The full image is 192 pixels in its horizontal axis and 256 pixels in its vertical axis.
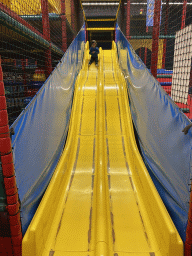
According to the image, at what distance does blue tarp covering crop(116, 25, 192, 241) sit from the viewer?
1.33 meters

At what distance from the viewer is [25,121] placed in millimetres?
1510

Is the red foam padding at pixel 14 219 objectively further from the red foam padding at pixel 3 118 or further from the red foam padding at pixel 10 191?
the red foam padding at pixel 3 118

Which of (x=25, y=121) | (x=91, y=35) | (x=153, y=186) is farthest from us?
(x=91, y=35)

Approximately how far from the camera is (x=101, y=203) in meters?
1.78

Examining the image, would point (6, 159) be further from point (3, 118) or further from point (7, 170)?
point (3, 118)

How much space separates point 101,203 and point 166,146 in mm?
793

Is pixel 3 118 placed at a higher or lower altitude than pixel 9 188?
higher

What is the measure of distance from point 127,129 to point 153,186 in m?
1.29

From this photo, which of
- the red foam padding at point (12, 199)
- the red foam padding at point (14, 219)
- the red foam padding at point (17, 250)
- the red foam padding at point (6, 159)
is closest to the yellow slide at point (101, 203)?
the red foam padding at point (17, 250)

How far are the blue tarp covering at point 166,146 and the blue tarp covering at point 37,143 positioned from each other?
107cm

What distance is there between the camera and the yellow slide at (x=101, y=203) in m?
1.39

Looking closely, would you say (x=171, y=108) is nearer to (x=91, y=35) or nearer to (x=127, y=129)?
(x=127, y=129)

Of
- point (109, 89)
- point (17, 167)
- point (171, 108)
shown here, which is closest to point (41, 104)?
point (17, 167)

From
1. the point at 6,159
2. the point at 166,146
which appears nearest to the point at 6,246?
the point at 6,159
